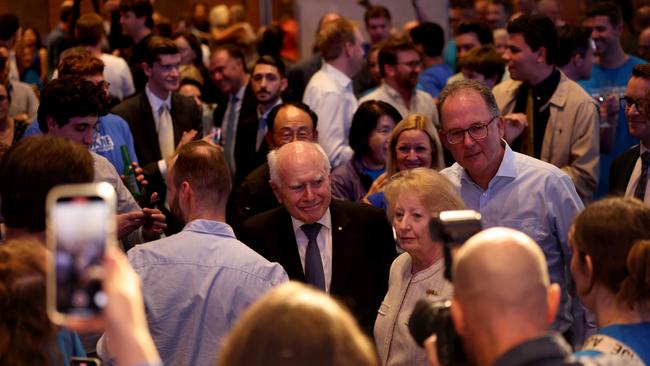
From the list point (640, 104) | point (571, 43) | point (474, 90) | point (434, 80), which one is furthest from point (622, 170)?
point (434, 80)

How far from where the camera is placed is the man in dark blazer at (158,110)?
244 inches

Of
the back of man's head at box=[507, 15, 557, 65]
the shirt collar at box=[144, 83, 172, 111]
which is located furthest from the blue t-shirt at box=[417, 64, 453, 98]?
the shirt collar at box=[144, 83, 172, 111]

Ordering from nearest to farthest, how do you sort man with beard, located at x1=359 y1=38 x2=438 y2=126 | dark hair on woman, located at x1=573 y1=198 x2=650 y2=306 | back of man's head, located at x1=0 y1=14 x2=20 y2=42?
dark hair on woman, located at x1=573 y1=198 x2=650 y2=306 → man with beard, located at x1=359 y1=38 x2=438 y2=126 → back of man's head, located at x1=0 y1=14 x2=20 y2=42

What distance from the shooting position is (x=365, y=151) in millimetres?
A: 5406

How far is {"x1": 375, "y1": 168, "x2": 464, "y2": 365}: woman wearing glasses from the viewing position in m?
3.54

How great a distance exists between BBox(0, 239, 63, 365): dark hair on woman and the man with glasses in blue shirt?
2.09 metres

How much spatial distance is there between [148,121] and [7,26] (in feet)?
11.0

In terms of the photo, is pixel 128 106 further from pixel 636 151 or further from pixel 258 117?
pixel 636 151

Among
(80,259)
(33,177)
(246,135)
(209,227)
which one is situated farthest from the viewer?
(246,135)

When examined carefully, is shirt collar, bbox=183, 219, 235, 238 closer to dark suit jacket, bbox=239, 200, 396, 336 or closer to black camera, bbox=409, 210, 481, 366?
dark suit jacket, bbox=239, 200, 396, 336

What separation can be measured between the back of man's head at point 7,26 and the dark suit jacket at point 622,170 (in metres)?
5.83

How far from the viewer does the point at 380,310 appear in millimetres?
3695

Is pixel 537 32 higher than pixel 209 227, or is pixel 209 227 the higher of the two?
pixel 537 32

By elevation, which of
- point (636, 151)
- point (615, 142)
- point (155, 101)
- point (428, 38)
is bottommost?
point (615, 142)
